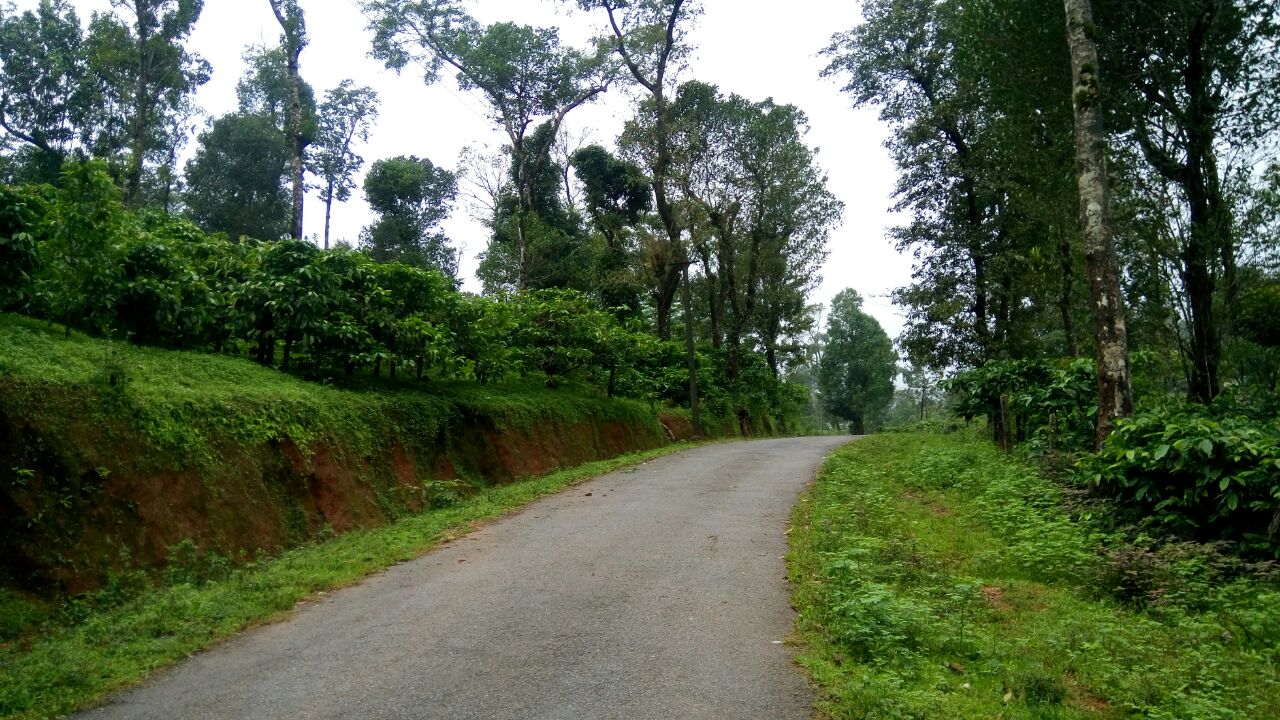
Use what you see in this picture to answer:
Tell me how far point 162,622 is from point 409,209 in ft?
115

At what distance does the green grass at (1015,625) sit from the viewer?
179 inches

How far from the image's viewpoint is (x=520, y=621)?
6055 mm

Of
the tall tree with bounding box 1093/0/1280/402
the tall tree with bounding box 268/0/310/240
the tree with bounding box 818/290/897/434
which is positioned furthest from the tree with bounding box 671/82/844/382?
the tree with bounding box 818/290/897/434

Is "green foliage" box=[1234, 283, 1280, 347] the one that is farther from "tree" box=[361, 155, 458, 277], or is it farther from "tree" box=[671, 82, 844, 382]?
"tree" box=[361, 155, 458, 277]

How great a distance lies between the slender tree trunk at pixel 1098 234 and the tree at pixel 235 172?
36.9 m

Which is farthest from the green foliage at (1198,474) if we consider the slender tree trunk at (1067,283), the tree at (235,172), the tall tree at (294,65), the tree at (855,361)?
the tree at (855,361)

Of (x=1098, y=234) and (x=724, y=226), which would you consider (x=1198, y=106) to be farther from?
(x=724, y=226)

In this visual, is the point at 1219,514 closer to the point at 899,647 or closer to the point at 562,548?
the point at 899,647

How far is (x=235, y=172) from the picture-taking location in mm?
38375

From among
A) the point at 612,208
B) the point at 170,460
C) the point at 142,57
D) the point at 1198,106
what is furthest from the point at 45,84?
the point at 1198,106

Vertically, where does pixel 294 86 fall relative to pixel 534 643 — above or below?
above

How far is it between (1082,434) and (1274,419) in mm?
3852

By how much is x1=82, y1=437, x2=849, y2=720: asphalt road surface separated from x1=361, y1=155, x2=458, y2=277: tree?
30.2m

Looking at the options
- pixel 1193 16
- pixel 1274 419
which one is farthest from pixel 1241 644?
pixel 1193 16
